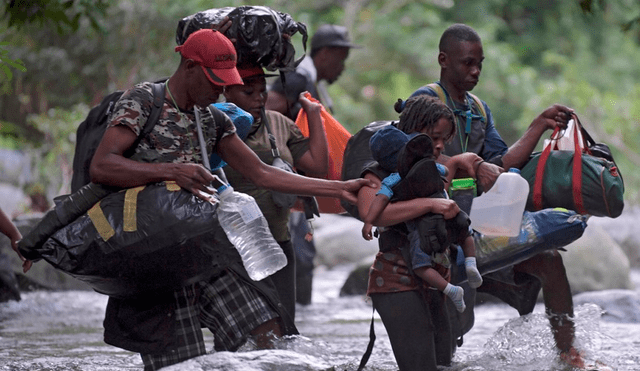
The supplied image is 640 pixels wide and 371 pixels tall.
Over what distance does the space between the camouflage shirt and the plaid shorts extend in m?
0.72

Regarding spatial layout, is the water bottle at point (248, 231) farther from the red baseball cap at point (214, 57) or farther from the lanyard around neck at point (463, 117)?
the lanyard around neck at point (463, 117)

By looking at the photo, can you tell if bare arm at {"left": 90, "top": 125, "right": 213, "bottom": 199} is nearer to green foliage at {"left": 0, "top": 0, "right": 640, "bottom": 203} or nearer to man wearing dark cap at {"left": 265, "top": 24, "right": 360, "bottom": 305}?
man wearing dark cap at {"left": 265, "top": 24, "right": 360, "bottom": 305}

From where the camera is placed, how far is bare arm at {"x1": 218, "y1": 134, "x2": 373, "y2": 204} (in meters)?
4.58

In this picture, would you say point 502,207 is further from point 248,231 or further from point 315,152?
point 248,231

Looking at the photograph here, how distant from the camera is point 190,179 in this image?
4.20 m

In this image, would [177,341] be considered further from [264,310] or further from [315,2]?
[315,2]

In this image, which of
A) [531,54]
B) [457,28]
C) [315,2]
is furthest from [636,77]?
[457,28]

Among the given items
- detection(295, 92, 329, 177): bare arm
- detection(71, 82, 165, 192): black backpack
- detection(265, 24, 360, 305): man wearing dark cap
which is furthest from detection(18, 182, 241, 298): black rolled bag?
detection(265, 24, 360, 305): man wearing dark cap

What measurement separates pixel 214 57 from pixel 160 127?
0.39 metres

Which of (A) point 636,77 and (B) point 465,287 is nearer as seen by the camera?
(B) point 465,287

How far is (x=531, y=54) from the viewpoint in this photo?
27766 mm

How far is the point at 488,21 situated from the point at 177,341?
21818 mm

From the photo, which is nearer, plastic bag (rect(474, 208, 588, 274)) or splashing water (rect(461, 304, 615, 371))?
plastic bag (rect(474, 208, 588, 274))

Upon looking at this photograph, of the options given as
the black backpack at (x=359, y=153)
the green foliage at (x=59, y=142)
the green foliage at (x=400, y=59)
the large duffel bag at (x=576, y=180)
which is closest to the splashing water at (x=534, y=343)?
the large duffel bag at (x=576, y=180)
